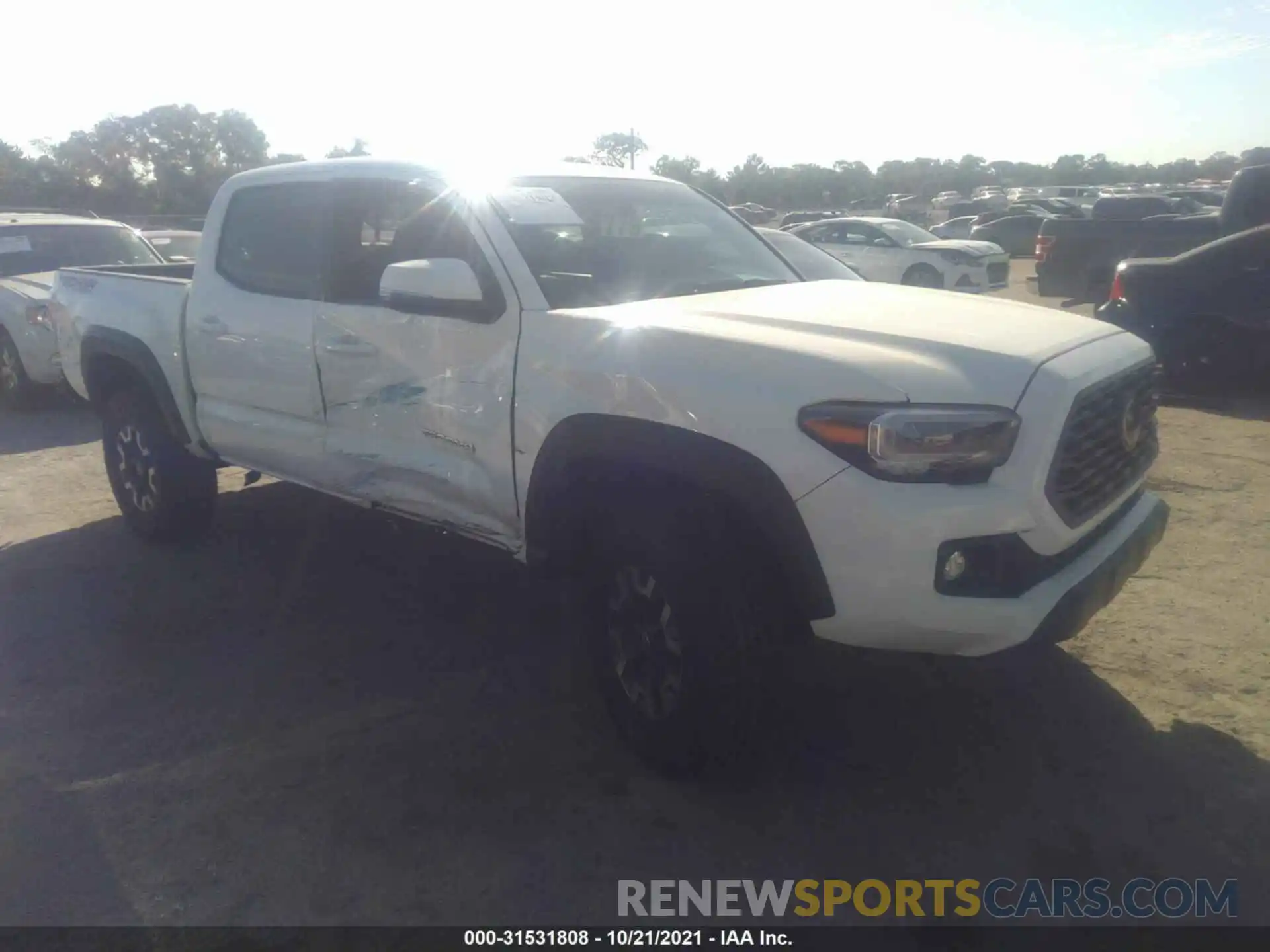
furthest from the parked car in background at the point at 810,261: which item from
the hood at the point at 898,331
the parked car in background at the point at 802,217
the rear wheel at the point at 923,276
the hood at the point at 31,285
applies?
the parked car in background at the point at 802,217

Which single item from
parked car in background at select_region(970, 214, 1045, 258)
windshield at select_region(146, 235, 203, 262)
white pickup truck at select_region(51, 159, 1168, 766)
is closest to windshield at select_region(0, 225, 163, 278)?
windshield at select_region(146, 235, 203, 262)

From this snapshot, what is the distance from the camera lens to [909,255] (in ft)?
57.0

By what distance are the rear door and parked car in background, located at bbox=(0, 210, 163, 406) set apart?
4.82 metres

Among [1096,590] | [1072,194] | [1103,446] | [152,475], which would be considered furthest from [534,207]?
[1072,194]

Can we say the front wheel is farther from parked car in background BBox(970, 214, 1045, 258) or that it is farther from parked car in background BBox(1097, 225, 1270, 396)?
parked car in background BBox(970, 214, 1045, 258)

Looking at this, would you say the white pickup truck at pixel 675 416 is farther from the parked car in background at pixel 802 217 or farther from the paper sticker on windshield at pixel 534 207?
the parked car in background at pixel 802 217

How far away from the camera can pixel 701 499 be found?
121 inches

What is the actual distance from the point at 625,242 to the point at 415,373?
97cm

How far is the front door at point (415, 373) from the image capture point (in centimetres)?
366

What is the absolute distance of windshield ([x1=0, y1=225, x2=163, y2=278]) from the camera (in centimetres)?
999

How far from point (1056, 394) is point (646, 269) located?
168cm

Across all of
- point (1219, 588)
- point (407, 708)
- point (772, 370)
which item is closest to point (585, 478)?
point (772, 370)

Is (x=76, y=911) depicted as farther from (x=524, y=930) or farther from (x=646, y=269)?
(x=646, y=269)

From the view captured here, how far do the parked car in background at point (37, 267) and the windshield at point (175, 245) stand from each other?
284 cm
